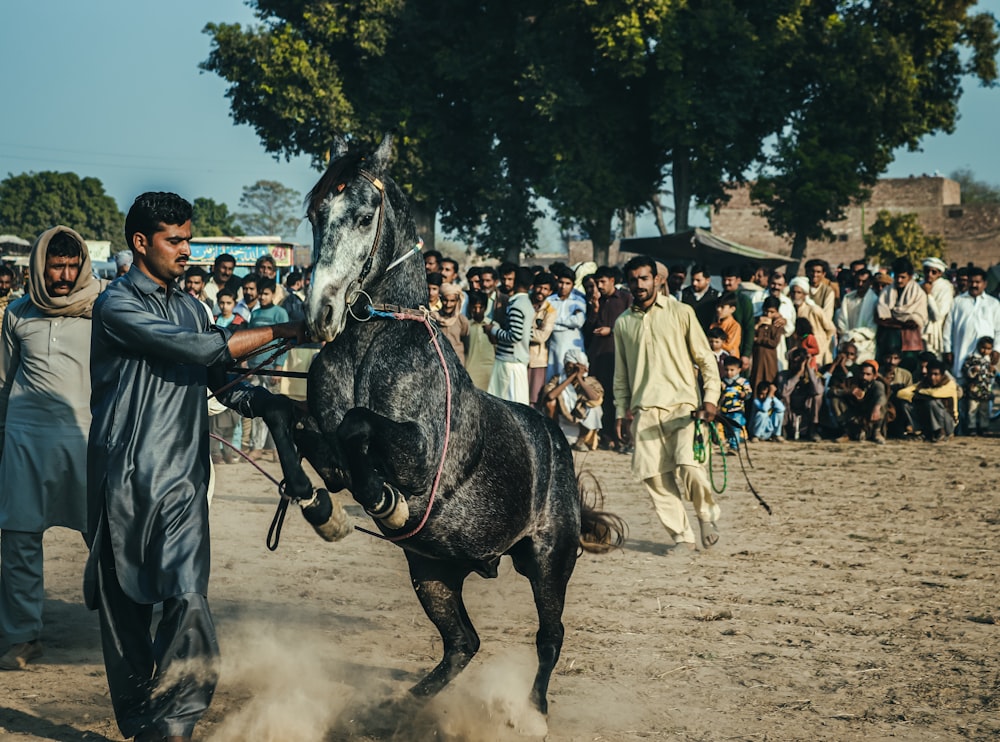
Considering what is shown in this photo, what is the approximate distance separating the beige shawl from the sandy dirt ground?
183 cm

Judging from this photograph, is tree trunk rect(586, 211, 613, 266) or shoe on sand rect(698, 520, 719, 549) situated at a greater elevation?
tree trunk rect(586, 211, 613, 266)

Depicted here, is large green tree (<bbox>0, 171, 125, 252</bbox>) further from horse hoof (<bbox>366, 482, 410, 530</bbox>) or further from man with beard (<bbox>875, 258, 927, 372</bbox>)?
horse hoof (<bbox>366, 482, 410, 530</bbox>)

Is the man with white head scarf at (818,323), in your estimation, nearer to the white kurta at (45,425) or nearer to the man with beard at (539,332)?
the man with beard at (539,332)

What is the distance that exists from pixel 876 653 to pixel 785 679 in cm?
71

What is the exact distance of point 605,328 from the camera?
13.5 meters

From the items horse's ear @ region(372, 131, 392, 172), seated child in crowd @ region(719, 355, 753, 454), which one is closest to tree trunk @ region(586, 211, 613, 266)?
seated child in crowd @ region(719, 355, 753, 454)

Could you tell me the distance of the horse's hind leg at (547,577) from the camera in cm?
513

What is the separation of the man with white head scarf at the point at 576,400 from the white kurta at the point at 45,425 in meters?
6.85

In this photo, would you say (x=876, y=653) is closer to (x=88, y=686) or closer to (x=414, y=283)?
(x=414, y=283)

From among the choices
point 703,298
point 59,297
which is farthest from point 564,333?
point 59,297

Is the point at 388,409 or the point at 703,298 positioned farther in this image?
the point at 703,298

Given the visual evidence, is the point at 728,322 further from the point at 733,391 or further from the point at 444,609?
the point at 444,609

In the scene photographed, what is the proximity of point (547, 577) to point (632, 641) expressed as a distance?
1.29m

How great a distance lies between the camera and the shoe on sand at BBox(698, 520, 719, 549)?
8.51 m
